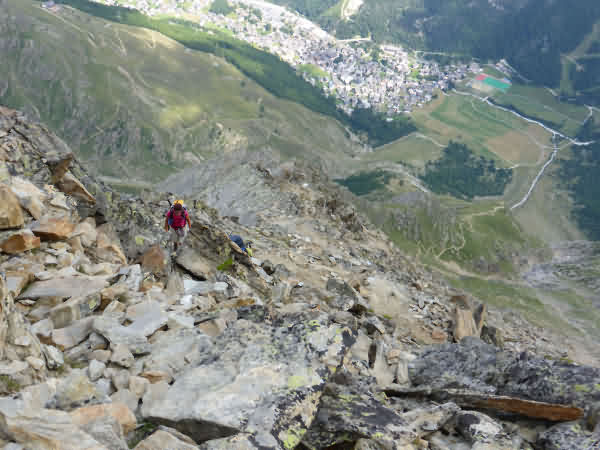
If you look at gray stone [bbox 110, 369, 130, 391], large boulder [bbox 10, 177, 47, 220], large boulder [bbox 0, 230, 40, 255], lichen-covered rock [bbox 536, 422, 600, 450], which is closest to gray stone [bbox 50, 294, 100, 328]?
gray stone [bbox 110, 369, 130, 391]

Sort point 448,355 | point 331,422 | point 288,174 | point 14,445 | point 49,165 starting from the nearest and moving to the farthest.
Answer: point 14,445 < point 331,422 < point 448,355 < point 49,165 < point 288,174

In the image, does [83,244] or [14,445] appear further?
[83,244]

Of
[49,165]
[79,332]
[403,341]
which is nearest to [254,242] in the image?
[403,341]

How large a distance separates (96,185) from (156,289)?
6675 mm

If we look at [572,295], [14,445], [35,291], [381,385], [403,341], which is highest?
[14,445]

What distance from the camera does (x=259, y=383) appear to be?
8.40 m

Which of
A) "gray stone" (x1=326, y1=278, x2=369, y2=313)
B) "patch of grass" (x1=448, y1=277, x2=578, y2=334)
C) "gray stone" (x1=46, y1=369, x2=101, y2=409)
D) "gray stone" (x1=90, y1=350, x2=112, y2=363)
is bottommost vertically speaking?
"patch of grass" (x1=448, y1=277, x2=578, y2=334)

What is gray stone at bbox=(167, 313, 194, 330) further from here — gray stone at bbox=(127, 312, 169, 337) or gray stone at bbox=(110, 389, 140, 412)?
gray stone at bbox=(110, 389, 140, 412)

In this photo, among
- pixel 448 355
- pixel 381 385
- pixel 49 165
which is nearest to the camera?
pixel 381 385

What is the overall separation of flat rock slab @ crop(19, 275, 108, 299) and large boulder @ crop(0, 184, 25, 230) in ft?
7.40

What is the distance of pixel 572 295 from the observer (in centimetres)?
14700

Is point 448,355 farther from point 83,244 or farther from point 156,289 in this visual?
point 83,244

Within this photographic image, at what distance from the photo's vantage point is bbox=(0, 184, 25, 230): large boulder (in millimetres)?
12094

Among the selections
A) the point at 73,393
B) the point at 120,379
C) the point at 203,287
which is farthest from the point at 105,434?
the point at 203,287
